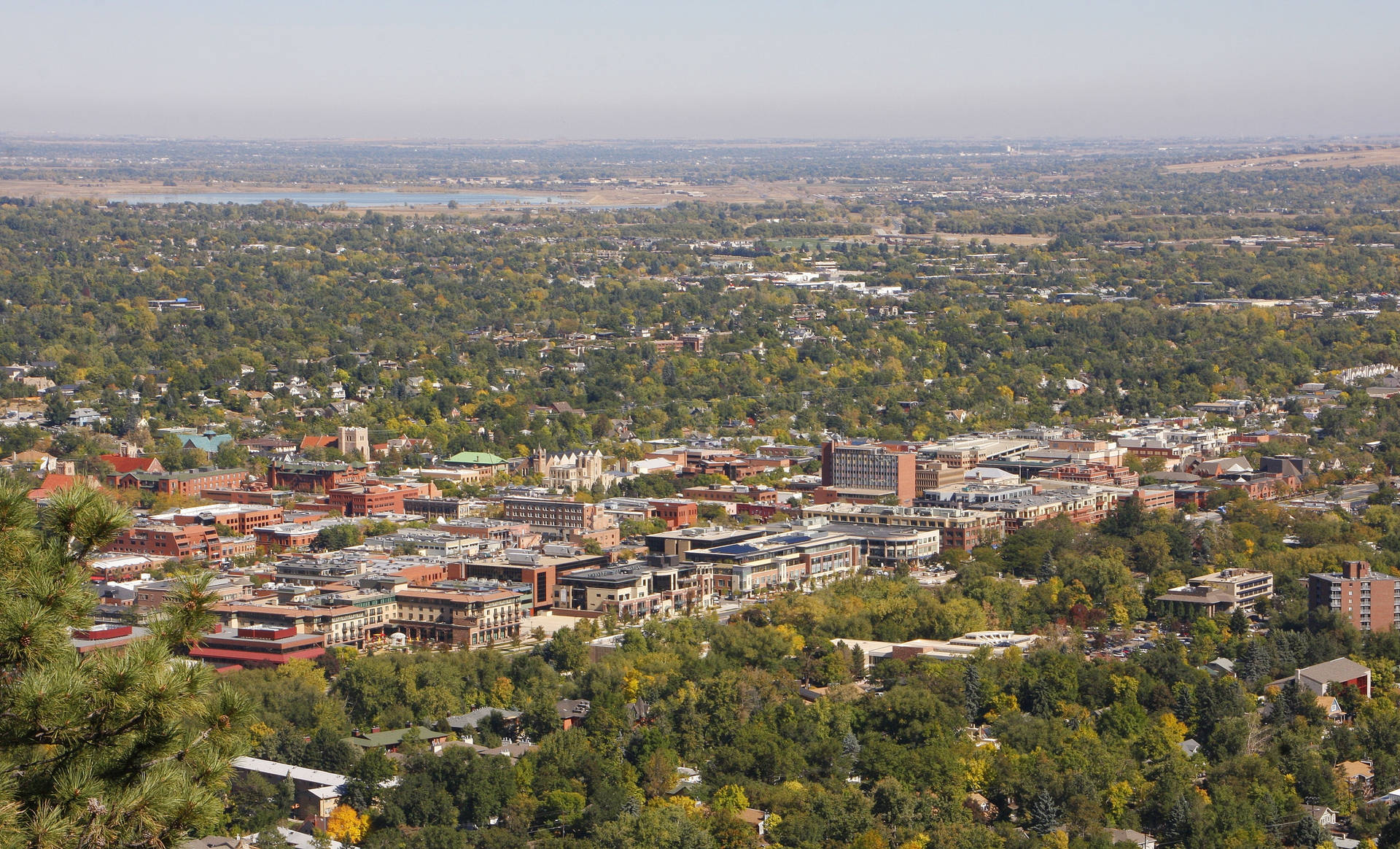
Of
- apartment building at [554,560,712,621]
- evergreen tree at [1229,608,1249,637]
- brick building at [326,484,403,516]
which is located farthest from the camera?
brick building at [326,484,403,516]

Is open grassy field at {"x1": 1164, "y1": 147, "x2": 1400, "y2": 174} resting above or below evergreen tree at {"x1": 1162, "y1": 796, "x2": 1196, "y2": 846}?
below

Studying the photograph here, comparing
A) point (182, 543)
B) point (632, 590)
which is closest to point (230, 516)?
point (182, 543)

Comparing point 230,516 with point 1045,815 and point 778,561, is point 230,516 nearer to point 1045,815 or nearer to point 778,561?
point 778,561

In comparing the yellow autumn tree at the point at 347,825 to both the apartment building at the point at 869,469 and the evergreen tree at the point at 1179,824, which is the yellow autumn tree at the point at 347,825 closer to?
the evergreen tree at the point at 1179,824

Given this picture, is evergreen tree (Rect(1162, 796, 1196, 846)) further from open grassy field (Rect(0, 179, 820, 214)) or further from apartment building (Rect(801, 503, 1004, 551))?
open grassy field (Rect(0, 179, 820, 214))

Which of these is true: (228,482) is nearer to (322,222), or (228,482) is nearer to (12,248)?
(12,248)

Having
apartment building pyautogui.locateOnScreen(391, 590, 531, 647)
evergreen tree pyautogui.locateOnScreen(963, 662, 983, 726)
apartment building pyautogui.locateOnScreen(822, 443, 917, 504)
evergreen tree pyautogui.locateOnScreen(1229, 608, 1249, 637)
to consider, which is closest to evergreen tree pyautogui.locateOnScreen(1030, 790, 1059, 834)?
evergreen tree pyautogui.locateOnScreen(963, 662, 983, 726)
